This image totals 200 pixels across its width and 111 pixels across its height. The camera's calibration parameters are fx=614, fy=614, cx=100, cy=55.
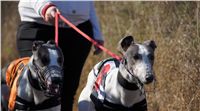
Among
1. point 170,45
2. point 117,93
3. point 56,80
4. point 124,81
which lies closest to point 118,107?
point 117,93

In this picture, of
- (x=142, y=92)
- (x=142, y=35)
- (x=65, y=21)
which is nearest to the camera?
(x=142, y=92)

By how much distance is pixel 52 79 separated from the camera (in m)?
4.25

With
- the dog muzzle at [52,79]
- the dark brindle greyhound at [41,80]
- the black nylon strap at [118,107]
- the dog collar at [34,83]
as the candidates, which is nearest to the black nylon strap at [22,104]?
the dark brindle greyhound at [41,80]

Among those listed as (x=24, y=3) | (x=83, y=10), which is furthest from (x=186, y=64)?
(x=24, y=3)

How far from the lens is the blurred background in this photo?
5.79m

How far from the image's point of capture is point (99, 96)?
4719 mm

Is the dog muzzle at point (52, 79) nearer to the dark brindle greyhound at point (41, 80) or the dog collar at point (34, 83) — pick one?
the dark brindle greyhound at point (41, 80)

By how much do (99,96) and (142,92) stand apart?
14.1 inches

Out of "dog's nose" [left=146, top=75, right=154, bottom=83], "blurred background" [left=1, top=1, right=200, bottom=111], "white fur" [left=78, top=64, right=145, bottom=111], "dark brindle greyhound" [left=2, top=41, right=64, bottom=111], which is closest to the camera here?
"dog's nose" [left=146, top=75, right=154, bottom=83]

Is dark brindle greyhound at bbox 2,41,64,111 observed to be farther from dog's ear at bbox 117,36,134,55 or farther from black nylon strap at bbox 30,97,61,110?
dog's ear at bbox 117,36,134,55

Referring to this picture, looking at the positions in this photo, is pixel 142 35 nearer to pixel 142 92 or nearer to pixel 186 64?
pixel 186 64

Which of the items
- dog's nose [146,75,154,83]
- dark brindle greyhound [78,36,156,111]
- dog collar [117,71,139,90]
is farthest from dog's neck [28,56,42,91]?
dog's nose [146,75,154,83]

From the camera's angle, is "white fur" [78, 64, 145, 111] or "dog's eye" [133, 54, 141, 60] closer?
"dog's eye" [133, 54, 141, 60]

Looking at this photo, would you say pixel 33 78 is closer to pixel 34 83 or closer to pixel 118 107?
pixel 34 83
